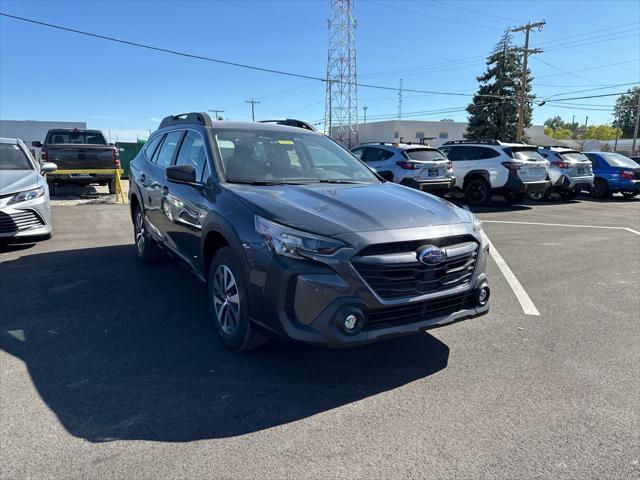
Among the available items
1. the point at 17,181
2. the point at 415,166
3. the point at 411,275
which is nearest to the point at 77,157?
the point at 17,181

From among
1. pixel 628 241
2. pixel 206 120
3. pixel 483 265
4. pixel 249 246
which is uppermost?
pixel 206 120

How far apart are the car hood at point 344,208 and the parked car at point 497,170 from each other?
33.2 feet

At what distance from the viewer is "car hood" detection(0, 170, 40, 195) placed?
6457mm

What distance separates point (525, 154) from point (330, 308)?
12049mm

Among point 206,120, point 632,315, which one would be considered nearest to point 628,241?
point 632,315

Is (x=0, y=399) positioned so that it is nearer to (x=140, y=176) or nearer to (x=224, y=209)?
(x=224, y=209)

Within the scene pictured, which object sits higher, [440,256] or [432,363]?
[440,256]

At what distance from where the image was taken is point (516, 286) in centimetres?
547

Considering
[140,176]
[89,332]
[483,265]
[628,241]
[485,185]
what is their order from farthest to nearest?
[485,185], [628,241], [140,176], [89,332], [483,265]

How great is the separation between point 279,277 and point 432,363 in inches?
57.5

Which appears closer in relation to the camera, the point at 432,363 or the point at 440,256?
the point at 440,256

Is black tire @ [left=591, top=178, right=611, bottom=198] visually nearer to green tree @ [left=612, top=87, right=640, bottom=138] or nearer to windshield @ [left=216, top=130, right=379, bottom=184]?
windshield @ [left=216, top=130, right=379, bottom=184]

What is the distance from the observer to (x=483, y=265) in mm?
3391

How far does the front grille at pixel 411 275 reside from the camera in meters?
2.84
